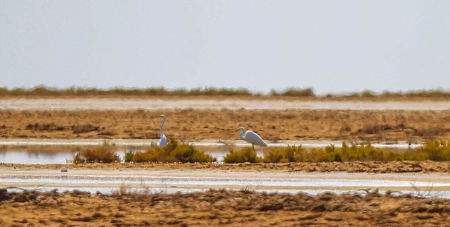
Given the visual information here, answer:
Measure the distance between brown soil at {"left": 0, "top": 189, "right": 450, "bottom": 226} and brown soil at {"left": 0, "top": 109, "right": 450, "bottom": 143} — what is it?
21368 mm

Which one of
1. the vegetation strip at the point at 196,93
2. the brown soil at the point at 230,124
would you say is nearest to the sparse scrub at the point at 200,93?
the vegetation strip at the point at 196,93

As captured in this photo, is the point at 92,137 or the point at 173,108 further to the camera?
the point at 173,108

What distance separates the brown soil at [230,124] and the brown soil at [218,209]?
2137 cm

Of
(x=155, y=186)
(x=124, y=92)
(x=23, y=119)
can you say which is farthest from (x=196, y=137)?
(x=124, y=92)

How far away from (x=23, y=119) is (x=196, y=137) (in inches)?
452

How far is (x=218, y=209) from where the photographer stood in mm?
17328

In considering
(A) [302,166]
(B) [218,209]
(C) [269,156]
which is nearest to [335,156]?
(C) [269,156]

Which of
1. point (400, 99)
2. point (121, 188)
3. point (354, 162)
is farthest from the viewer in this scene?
point (400, 99)

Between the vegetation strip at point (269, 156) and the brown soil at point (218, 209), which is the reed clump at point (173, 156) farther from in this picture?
the brown soil at point (218, 209)

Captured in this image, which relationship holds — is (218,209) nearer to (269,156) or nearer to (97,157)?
(269,156)

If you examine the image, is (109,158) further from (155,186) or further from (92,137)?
(92,137)

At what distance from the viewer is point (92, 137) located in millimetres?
41719

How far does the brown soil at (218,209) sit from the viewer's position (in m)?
16.2

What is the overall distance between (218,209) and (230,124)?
100 feet
